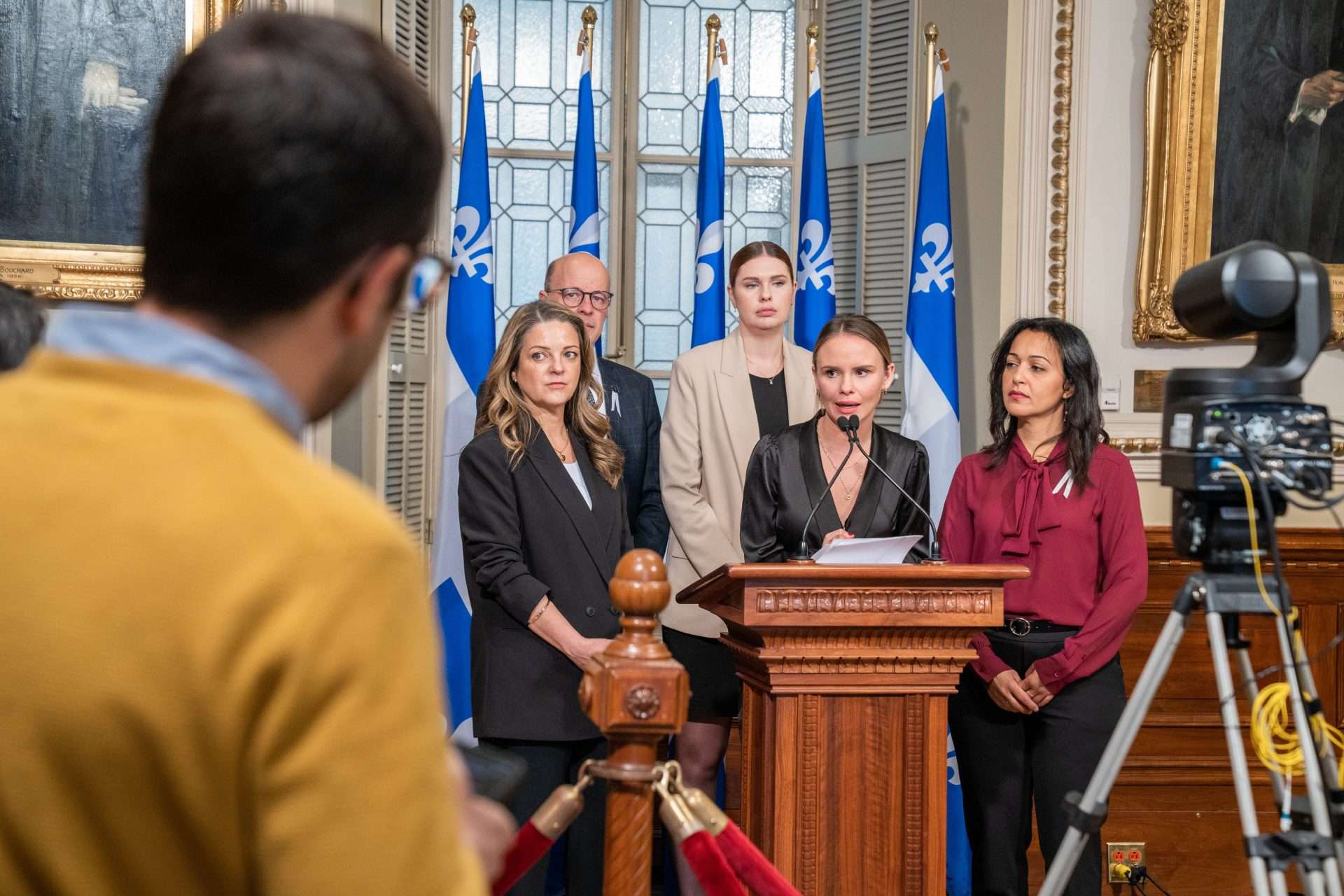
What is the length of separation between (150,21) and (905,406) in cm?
285

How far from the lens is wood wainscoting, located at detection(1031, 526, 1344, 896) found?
173 inches

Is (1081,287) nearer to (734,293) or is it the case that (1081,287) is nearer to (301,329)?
(734,293)

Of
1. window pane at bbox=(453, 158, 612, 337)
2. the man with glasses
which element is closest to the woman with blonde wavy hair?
the man with glasses

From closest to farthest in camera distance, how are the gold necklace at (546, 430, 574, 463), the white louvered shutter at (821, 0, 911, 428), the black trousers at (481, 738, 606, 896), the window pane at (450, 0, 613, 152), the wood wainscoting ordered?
the black trousers at (481, 738, 606, 896)
the gold necklace at (546, 430, 574, 463)
the wood wainscoting
the white louvered shutter at (821, 0, 911, 428)
the window pane at (450, 0, 613, 152)

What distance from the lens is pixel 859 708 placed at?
8.80ft

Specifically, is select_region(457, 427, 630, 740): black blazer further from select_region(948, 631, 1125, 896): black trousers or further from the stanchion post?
the stanchion post

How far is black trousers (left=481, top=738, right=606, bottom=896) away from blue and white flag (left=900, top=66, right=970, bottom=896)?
5.76ft

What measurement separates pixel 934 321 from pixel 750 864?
Answer: 3.22m

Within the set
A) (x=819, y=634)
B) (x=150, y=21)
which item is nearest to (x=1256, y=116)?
(x=819, y=634)

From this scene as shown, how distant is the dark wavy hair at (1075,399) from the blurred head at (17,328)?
2.22 metres

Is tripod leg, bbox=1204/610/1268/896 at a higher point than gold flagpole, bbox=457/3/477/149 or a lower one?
lower

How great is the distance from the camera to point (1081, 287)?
15.9ft

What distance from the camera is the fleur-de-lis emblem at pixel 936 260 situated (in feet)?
15.5

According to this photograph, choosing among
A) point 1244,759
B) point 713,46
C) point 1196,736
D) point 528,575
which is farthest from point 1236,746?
point 713,46
